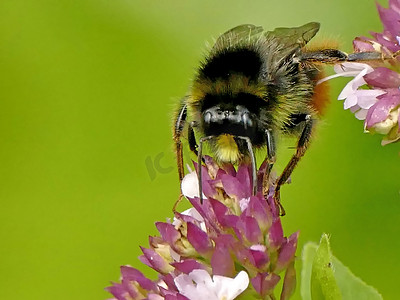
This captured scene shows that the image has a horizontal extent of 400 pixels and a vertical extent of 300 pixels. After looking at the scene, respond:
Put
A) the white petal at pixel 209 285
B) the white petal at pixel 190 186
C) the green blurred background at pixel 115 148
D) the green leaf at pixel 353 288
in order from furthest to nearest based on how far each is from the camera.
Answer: the green blurred background at pixel 115 148, the green leaf at pixel 353 288, the white petal at pixel 190 186, the white petal at pixel 209 285

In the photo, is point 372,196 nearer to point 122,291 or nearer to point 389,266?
point 389,266

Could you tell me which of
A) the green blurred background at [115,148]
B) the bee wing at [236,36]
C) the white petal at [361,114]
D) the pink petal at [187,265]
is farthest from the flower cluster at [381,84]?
the green blurred background at [115,148]

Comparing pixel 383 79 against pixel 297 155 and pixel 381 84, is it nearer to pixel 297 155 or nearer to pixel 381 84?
pixel 381 84

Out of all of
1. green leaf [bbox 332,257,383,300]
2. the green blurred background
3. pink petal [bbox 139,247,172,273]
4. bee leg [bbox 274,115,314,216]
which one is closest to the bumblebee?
bee leg [bbox 274,115,314,216]

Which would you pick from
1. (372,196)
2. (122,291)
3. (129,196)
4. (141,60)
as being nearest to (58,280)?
(129,196)

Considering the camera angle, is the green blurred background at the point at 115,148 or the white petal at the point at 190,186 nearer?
the white petal at the point at 190,186

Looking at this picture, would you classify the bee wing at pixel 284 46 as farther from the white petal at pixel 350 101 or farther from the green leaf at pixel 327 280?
the green leaf at pixel 327 280

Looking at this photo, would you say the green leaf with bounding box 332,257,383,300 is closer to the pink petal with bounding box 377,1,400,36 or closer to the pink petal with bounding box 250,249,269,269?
the pink petal with bounding box 250,249,269,269
